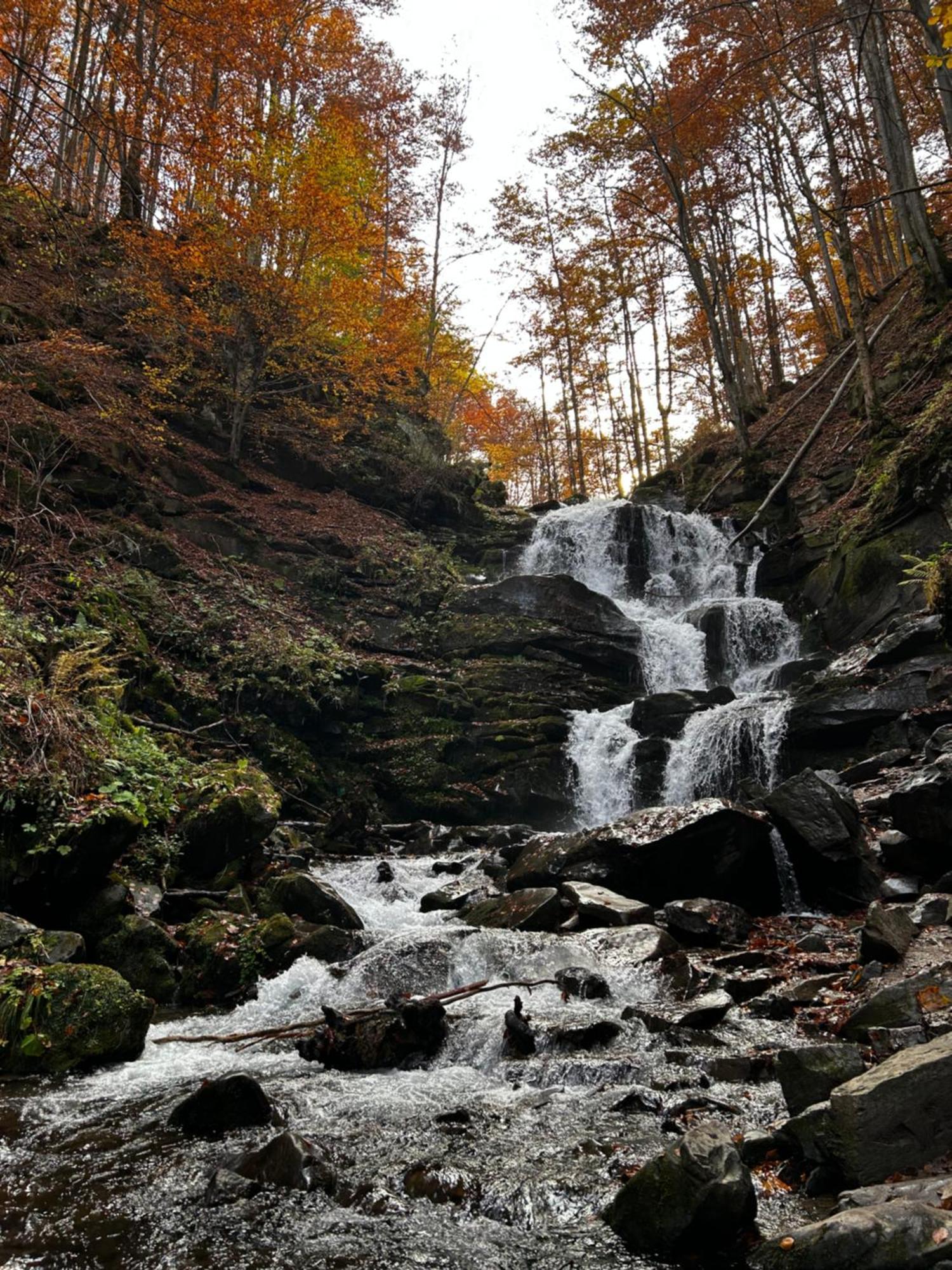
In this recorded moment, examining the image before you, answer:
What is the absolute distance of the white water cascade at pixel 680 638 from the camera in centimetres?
1256

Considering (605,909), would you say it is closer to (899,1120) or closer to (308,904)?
(308,904)

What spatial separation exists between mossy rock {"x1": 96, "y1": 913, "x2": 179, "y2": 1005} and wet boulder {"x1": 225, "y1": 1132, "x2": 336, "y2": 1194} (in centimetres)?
308

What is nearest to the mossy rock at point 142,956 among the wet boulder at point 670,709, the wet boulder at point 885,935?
the wet boulder at point 885,935

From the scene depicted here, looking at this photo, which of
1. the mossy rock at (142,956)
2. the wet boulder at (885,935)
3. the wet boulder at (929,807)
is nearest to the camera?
the wet boulder at (885,935)

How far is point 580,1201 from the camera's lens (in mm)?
3367

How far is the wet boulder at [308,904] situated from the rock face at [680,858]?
2293 mm

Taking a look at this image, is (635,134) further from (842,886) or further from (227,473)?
(842,886)

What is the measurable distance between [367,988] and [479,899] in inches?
99.3

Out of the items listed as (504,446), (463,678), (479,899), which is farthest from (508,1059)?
(504,446)

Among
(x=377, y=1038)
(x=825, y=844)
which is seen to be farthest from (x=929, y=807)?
(x=377, y=1038)

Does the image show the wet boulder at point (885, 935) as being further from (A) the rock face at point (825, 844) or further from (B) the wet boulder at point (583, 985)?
(B) the wet boulder at point (583, 985)

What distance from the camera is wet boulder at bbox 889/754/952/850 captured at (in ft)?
23.8

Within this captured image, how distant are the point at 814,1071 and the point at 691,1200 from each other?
3.52ft

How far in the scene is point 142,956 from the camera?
21.5 feet
